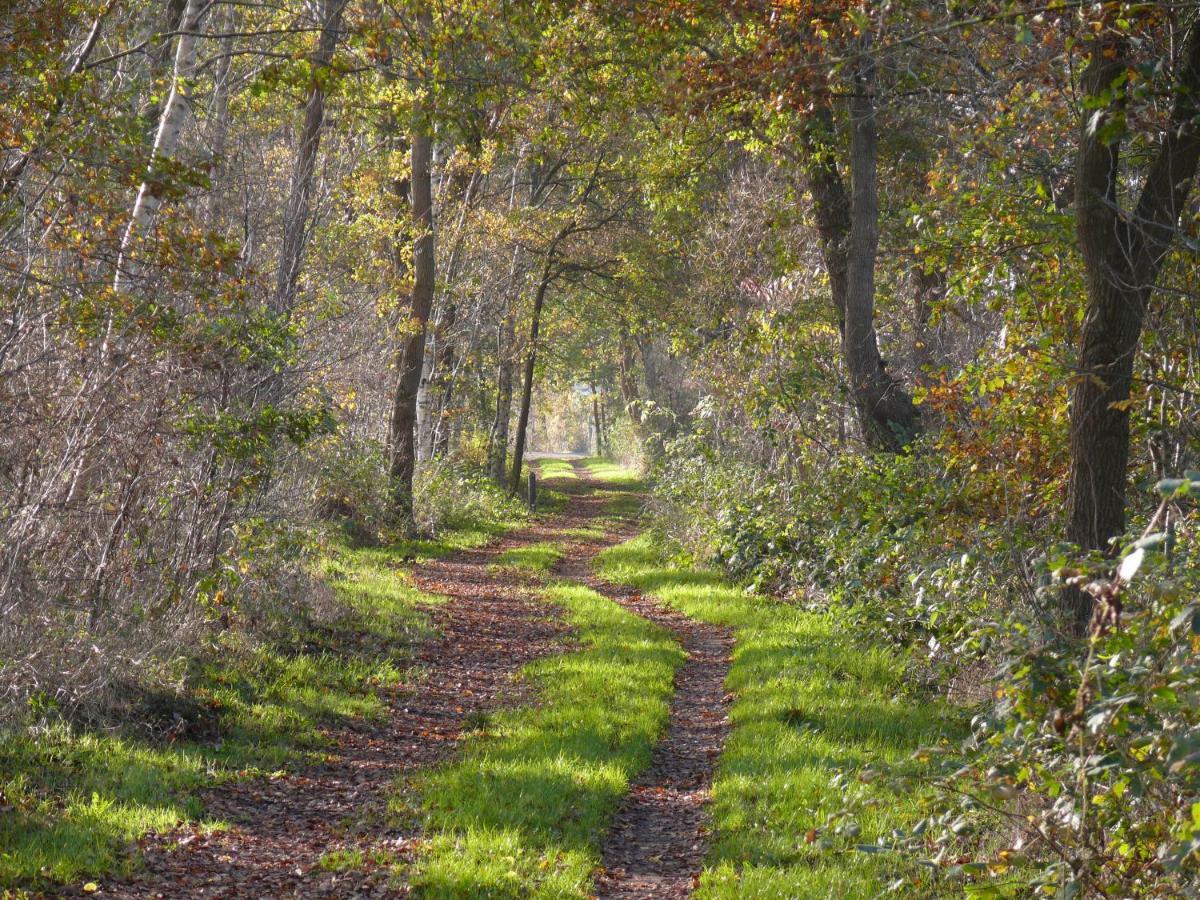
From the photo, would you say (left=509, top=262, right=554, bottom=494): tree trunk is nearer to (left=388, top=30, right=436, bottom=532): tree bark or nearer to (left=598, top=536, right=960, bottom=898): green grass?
(left=388, top=30, right=436, bottom=532): tree bark

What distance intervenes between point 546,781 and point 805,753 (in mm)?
1830

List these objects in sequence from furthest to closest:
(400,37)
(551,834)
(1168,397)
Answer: (400,37)
(1168,397)
(551,834)

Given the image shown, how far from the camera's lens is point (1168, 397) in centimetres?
699

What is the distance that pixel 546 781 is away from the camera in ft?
23.2

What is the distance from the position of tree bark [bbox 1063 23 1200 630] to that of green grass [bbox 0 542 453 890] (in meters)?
5.47

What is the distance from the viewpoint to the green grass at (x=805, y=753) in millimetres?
5613

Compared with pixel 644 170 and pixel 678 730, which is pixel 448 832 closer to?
pixel 678 730

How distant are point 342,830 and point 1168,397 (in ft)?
19.4

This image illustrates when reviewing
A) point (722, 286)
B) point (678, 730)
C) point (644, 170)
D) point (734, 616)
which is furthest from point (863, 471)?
point (722, 286)

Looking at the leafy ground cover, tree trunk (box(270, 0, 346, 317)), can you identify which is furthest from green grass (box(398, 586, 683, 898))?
tree trunk (box(270, 0, 346, 317))

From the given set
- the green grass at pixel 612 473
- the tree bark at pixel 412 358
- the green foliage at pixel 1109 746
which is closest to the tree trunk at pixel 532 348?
the tree bark at pixel 412 358

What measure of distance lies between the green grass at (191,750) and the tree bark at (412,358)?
752cm

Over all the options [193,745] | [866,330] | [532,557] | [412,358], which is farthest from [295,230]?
[532,557]

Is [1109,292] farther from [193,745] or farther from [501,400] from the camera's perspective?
[501,400]
